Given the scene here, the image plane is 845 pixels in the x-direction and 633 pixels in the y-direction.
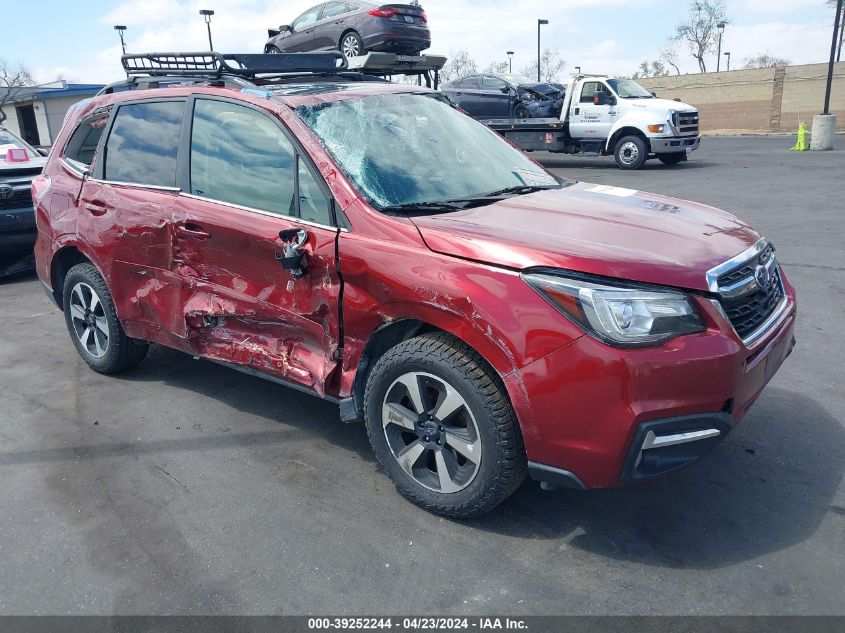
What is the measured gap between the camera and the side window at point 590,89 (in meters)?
18.4

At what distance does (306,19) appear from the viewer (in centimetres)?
1483

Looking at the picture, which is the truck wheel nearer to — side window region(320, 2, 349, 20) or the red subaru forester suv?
side window region(320, 2, 349, 20)

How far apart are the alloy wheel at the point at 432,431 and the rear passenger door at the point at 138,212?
5.45 ft

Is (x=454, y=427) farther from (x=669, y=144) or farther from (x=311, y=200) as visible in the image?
(x=669, y=144)

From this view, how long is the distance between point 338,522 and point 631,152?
1668 cm

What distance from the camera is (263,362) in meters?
3.92

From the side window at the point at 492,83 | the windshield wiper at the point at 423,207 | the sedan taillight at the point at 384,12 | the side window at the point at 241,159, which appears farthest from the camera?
the side window at the point at 492,83

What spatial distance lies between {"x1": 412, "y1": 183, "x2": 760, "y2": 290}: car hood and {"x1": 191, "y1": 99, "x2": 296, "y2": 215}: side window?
33.6 inches

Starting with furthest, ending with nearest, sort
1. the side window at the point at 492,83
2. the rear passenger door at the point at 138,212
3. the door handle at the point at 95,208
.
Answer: the side window at the point at 492,83 → the door handle at the point at 95,208 → the rear passenger door at the point at 138,212

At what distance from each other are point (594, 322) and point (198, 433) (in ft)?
8.36

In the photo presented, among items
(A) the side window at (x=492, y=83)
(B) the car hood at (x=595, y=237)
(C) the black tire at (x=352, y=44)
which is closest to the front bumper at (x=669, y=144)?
(A) the side window at (x=492, y=83)

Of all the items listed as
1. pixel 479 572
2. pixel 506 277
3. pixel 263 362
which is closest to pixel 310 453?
pixel 263 362

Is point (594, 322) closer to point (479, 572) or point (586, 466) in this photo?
point (586, 466)

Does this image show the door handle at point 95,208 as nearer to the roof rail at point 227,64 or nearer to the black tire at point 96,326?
the black tire at point 96,326
